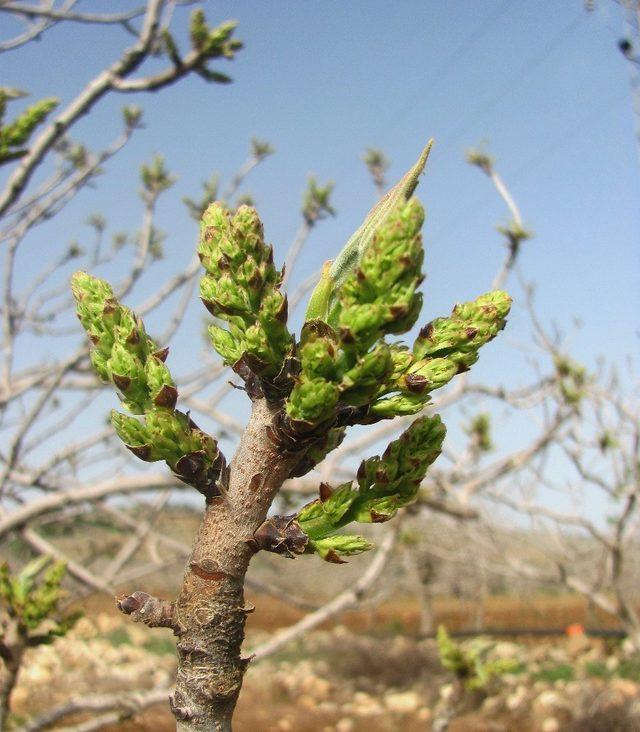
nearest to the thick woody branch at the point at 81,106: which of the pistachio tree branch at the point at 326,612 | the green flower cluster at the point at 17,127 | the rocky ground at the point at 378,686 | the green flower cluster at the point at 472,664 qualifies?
the green flower cluster at the point at 17,127

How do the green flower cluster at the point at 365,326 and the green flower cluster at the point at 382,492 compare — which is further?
the green flower cluster at the point at 382,492

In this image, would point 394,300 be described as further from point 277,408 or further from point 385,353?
point 277,408

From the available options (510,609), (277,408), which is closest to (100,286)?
(277,408)

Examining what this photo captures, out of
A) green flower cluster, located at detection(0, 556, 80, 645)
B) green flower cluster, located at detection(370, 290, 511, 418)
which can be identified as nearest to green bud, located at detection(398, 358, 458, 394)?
green flower cluster, located at detection(370, 290, 511, 418)

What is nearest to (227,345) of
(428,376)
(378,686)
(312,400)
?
(312,400)

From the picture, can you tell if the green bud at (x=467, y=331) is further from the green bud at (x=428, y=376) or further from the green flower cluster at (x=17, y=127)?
the green flower cluster at (x=17, y=127)

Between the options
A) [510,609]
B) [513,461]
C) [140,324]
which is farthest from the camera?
[510,609]
